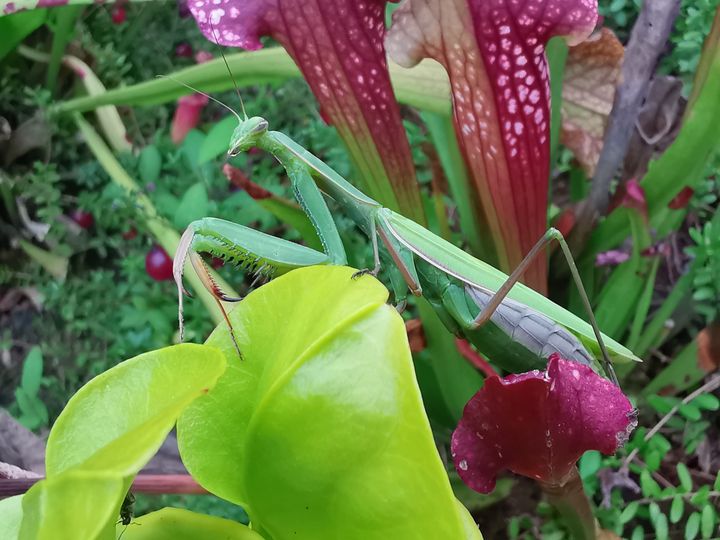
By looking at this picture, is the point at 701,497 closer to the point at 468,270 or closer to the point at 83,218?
the point at 468,270

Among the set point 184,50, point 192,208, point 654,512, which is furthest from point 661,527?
point 184,50

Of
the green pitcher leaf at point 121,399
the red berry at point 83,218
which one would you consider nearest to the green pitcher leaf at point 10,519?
the green pitcher leaf at point 121,399

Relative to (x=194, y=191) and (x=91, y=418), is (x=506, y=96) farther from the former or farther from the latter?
(x=194, y=191)

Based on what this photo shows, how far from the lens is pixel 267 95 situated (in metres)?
1.21

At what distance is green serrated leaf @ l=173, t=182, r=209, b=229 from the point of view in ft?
3.11

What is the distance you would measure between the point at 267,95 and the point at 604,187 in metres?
0.68

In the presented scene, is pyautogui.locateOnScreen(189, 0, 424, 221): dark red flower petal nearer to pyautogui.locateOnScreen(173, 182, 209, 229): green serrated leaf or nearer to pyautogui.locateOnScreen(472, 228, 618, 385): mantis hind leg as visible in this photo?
pyautogui.locateOnScreen(472, 228, 618, 385): mantis hind leg

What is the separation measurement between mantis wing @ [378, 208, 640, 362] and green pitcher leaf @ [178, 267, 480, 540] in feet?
0.80

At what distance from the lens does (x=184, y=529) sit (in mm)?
359

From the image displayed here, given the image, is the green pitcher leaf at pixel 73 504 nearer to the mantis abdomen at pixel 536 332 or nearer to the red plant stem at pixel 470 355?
the mantis abdomen at pixel 536 332

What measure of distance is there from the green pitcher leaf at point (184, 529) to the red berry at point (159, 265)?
65 centimetres

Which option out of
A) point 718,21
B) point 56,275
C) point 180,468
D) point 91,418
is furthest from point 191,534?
point 56,275

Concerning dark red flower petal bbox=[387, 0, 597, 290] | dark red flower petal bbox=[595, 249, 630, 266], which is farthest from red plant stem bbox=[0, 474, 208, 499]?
dark red flower petal bbox=[595, 249, 630, 266]

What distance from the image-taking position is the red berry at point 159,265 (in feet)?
3.18
